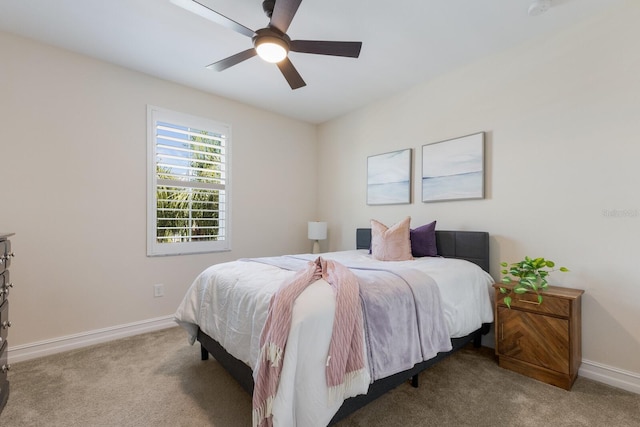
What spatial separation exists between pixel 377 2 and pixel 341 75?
103 cm

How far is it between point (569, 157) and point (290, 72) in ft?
7.61

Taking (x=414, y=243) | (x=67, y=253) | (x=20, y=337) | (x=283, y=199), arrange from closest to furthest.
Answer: (x=20, y=337), (x=67, y=253), (x=414, y=243), (x=283, y=199)

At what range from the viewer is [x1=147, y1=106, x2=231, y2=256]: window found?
3.10 meters

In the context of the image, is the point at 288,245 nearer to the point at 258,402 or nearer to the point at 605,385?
the point at 258,402

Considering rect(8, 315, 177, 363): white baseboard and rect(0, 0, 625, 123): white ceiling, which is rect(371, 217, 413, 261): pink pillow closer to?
rect(0, 0, 625, 123): white ceiling

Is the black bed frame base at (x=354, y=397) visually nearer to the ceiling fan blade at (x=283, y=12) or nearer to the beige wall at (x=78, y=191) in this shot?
the beige wall at (x=78, y=191)

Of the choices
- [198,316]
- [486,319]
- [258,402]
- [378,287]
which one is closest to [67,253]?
[198,316]

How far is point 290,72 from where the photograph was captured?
2.27 metres

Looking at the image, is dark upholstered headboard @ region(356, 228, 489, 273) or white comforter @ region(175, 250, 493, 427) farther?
dark upholstered headboard @ region(356, 228, 489, 273)

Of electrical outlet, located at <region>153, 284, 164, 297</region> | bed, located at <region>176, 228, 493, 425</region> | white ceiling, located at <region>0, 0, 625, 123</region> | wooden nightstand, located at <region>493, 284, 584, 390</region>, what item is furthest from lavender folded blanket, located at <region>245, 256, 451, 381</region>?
electrical outlet, located at <region>153, 284, 164, 297</region>

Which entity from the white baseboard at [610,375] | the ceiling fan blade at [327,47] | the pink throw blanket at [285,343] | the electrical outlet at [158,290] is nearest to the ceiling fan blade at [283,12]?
the ceiling fan blade at [327,47]

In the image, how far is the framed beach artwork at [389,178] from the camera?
3359 millimetres

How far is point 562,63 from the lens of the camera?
2.31 m

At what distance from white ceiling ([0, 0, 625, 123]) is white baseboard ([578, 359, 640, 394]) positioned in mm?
2634
